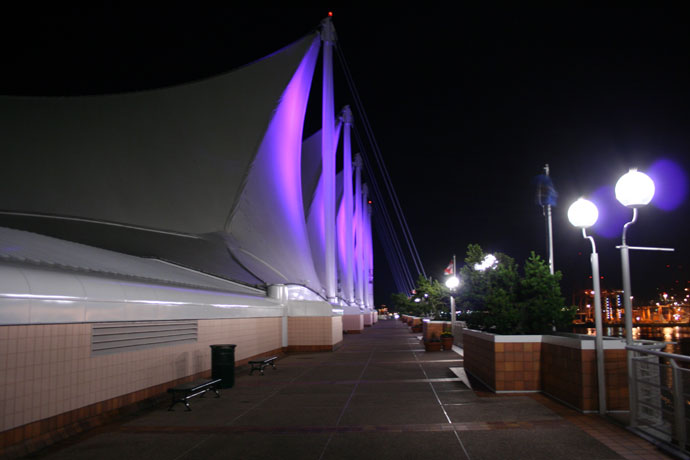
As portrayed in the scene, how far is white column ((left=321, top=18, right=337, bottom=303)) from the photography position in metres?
29.1

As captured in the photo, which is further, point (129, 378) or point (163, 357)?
point (163, 357)

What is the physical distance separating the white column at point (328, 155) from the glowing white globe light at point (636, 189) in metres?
22.4

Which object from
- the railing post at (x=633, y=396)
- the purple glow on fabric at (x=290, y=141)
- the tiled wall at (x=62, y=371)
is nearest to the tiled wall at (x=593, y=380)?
the railing post at (x=633, y=396)

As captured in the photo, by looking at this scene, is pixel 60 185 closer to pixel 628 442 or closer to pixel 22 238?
pixel 22 238

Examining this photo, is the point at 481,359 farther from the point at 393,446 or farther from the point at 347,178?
the point at 347,178

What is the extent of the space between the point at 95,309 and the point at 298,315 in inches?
531

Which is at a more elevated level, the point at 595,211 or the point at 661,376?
the point at 595,211

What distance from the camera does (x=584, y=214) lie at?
25.3ft

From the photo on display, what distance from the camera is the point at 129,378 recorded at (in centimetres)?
840

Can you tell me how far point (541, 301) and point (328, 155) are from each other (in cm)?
2062

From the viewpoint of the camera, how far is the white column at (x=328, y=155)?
2911 cm

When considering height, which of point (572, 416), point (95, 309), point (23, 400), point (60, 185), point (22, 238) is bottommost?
point (572, 416)

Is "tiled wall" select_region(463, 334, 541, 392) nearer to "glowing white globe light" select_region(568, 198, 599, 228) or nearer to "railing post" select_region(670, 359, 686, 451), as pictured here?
"glowing white globe light" select_region(568, 198, 599, 228)

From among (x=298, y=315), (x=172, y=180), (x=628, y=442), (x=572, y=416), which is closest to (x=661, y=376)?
(x=628, y=442)
